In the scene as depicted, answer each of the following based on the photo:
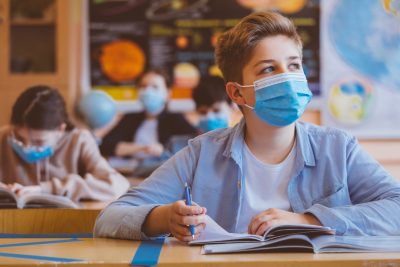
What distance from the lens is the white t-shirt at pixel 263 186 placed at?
172cm

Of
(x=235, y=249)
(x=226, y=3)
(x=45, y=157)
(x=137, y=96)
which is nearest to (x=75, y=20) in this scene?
(x=137, y=96)

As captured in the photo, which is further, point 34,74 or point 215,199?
point 34,74

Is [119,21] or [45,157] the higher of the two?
[119,21]

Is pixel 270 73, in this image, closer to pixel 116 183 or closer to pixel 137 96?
pixel 116 183

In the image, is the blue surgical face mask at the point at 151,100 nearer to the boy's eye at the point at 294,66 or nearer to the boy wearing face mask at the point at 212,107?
the boy wearing face mask at the point at 212,107

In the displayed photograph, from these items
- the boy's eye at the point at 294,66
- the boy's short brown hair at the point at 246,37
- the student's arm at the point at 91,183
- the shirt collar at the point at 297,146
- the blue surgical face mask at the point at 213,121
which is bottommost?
the student's arm at the point at 91,183

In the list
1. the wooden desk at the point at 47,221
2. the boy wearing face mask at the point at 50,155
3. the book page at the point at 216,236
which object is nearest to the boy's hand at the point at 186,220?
the book page at the point at 216,236

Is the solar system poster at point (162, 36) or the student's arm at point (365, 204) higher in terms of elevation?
the solar system poster at point (162, 36)

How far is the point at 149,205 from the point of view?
1.60m

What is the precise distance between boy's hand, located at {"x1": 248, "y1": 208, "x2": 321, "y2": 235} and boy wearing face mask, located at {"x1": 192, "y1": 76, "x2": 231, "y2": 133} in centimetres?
273

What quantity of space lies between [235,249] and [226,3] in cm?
431

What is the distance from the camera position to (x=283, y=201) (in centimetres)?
172

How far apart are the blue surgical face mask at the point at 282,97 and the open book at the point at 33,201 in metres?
0.73

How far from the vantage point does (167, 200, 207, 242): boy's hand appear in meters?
1.42
